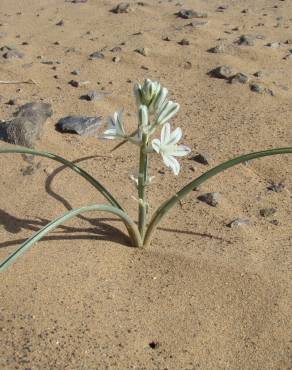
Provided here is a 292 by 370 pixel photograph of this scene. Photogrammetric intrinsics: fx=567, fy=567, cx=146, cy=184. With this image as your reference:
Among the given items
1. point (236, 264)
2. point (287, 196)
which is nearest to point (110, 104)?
point (287, 196)

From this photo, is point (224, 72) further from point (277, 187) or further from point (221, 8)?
point (221, 8)

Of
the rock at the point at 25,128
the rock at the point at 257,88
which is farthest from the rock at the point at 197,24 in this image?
the rock at the point at 25,128

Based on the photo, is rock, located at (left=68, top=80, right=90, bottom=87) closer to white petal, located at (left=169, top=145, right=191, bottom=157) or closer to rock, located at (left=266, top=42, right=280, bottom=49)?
rock, located at (left=266, top=42, right=280, bottom=49)

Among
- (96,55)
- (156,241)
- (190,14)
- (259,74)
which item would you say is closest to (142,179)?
(156,241)

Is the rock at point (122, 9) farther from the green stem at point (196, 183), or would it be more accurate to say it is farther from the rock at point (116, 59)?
the green stem at point (196, 183)

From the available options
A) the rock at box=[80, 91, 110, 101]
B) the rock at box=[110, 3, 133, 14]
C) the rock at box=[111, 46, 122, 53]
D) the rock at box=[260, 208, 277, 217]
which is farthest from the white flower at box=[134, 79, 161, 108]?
the rock at box=[110, 3, 133, 14]

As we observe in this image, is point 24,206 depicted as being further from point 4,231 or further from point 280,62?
point 280,62
